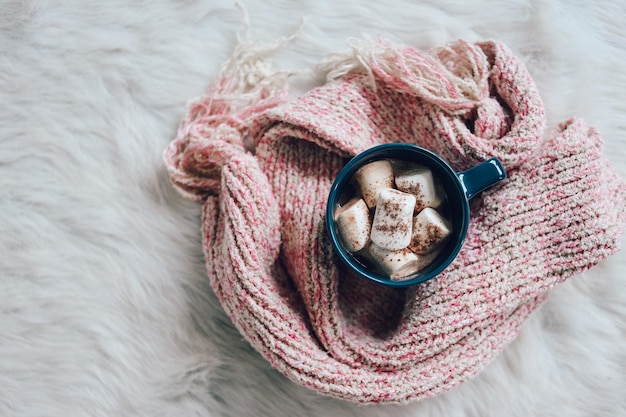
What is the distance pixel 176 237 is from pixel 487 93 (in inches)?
16.5

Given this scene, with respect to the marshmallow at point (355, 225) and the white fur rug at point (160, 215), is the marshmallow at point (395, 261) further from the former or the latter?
the white fur rug at point (160, 215)

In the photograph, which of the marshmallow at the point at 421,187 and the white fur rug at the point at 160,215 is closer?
the marshmallow at the point at 421,187

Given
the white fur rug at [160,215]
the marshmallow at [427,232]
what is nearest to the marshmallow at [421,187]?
the marshmallow at [427,232]

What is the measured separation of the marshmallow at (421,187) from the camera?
0.56 m

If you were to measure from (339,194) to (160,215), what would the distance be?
0.83ft

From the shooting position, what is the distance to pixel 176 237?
69 cm

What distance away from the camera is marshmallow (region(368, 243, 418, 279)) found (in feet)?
Answer: 1.79

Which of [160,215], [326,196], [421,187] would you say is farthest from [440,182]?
[160,215]

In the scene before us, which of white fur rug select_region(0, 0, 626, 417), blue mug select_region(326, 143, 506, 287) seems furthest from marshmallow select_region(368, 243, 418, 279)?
white fur rug select_region(0, 0, 626, 417)

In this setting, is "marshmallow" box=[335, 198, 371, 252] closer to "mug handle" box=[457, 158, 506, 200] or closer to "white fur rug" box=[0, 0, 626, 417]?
"mug handle" box=[457, 158, 506, 200]

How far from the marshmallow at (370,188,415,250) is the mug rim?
34mm

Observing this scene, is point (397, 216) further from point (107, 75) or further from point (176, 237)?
point (107, 75)

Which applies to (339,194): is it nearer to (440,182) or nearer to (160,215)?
(440,182)

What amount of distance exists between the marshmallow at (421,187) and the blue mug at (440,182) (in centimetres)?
2
